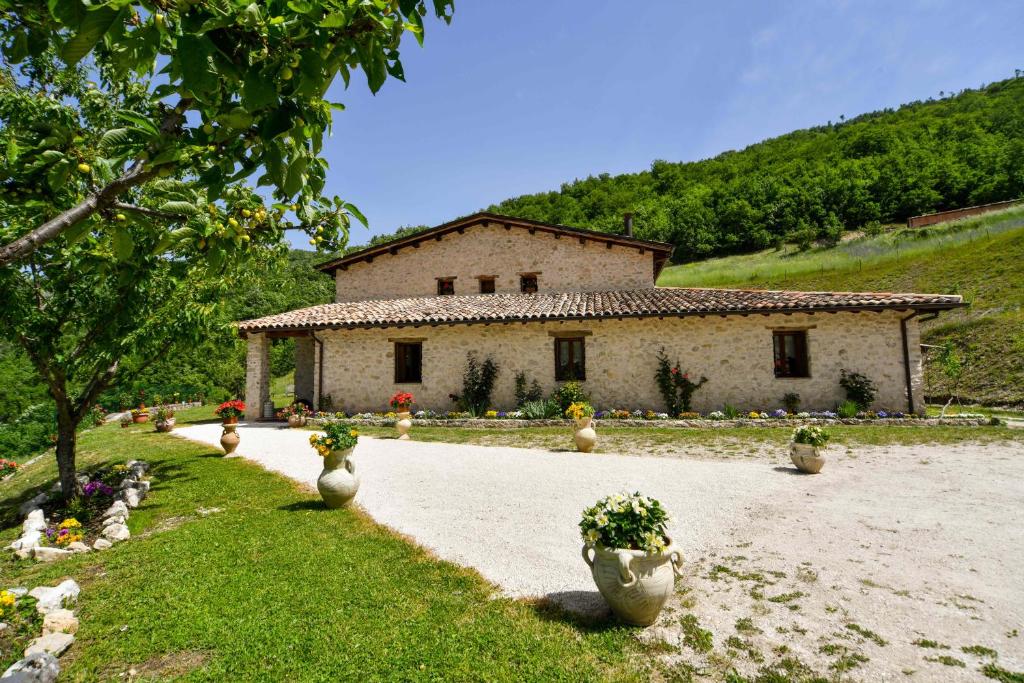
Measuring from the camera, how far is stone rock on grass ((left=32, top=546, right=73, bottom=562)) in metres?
5.43

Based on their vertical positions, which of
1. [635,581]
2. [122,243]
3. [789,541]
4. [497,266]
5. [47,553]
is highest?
[497,266]

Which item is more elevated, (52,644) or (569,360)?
(569,360)

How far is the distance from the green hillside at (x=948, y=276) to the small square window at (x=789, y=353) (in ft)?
27.1

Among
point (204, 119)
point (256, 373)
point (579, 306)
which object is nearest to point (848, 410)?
point (579, 306)

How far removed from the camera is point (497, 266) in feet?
63.9

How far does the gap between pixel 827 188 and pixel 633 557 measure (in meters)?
58.7

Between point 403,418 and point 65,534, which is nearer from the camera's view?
point 65,534

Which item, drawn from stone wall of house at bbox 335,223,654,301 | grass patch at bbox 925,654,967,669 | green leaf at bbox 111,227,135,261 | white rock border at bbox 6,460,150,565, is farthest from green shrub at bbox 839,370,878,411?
white rock border at bbox 6,460,150,565

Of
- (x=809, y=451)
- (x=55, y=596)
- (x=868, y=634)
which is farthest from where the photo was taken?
(x=809, y=451)

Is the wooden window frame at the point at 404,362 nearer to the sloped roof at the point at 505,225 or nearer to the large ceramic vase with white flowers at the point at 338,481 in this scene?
the sloped roof at the point at 505,225

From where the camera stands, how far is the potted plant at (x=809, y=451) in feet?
26.1

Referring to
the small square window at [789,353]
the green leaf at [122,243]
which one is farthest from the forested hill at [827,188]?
the green leaf at [122,243]

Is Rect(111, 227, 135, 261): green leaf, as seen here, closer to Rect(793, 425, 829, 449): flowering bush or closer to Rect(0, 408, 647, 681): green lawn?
Rect(0, 408, 647, 681): green lawn

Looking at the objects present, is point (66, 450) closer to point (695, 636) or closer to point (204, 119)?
point (204, 119)
